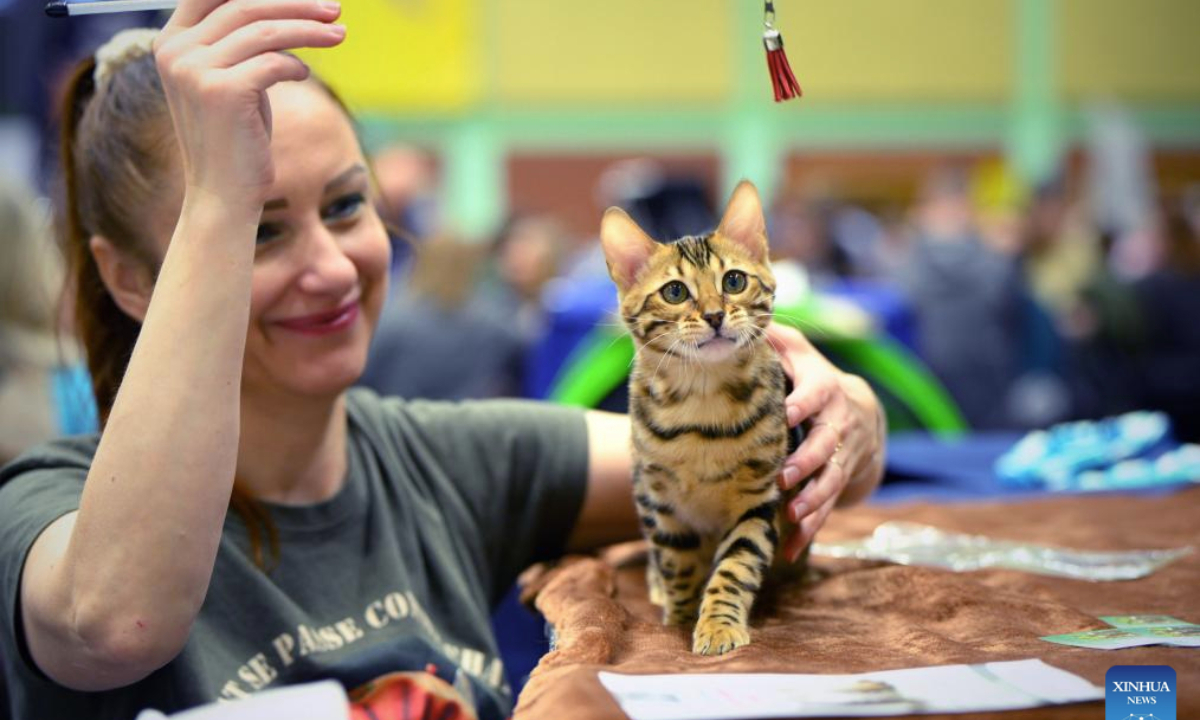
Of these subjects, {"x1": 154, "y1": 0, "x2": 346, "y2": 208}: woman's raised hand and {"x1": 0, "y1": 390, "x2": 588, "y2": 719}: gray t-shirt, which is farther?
{"x1": 0, "y1": 390, "x2": 588, "y2": 719}: gray t-shirt

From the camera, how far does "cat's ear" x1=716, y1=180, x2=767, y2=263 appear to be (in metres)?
1.14

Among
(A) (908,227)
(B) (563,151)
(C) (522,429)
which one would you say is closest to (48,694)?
(C) (522,429)

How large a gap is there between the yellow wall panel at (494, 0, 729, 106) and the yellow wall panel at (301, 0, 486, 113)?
0.21 meters

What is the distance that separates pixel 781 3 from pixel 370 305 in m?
0.59

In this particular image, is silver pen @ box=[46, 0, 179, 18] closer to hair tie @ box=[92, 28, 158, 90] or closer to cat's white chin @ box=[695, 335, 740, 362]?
hair tie @ box=[92, 28, 158, 90]

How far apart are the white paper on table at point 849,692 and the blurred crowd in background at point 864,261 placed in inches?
61.7

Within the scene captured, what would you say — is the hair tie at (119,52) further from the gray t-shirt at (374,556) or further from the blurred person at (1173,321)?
the blurred person at (1173,321)

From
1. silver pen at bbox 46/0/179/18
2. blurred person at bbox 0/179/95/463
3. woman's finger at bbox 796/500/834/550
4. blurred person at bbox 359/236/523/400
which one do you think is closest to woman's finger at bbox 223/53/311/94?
silver pen at bbox 46/0/179/18

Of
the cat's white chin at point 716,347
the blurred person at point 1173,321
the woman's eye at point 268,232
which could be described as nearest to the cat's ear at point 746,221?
the cat's white chin at point 716,347

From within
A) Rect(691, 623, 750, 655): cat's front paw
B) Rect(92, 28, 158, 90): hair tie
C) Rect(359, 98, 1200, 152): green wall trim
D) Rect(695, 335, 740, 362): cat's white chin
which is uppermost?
Rect(359, 98, 1200, 152): green wall trim

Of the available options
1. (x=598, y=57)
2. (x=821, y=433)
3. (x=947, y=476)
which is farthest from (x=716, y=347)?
(x=598, y=57)

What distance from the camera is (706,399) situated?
45.1 inches

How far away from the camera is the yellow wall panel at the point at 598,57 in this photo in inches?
270

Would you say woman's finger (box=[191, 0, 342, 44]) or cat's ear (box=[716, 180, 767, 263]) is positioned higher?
woman's finger (box=[191, 0, 342, 44])
